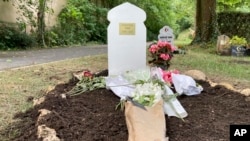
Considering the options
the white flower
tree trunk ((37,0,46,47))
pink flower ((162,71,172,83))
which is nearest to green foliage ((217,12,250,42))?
tree trunk ((37,0,46,47))

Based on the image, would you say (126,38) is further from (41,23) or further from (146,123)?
(41,23)

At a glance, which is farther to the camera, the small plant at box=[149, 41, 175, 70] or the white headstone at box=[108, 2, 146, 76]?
the small plant at box=[149, 41, 175, 70]

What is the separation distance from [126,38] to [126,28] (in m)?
0.13

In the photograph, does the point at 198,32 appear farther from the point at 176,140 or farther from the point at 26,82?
the point at 176,140

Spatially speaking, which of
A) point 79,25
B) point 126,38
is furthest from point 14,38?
point 126,38

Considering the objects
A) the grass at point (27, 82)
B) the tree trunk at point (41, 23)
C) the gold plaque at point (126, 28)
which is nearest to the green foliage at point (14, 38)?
the tree trunk at point (41, 23)

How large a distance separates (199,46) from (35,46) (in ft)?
18.6

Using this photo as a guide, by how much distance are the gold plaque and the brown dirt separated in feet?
2.91

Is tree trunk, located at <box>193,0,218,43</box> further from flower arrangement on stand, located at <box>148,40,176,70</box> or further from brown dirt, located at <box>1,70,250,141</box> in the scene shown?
brown dirt, located at <box>1,70,250,141</box>

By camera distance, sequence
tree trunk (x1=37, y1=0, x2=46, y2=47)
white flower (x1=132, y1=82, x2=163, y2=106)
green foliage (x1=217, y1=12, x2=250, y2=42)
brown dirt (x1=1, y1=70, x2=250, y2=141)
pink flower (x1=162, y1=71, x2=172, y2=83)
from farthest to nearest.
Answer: green foliage (x1=217, y1=12, x2=250, y2=42), tree trunk (x1=37, y1=0, x2=46, y2=47), pink flower (x1=162, y1=71, x2=172, y2=83), white flower (x1=132, y1=82, x2=163, y2=106), brown dirt (x1=1, y1=70, x2=250, y2=141)

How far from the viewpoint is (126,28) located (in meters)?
4.96

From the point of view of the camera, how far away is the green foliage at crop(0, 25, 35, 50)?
480 inches

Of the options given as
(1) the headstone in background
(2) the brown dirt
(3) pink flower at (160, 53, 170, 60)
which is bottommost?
(2) the brown dirt

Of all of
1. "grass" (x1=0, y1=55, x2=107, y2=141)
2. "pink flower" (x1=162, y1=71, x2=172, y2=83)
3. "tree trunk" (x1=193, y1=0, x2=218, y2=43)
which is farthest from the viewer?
"tree trunk" (x1=193, y1=0, x2=218, y2=43)
